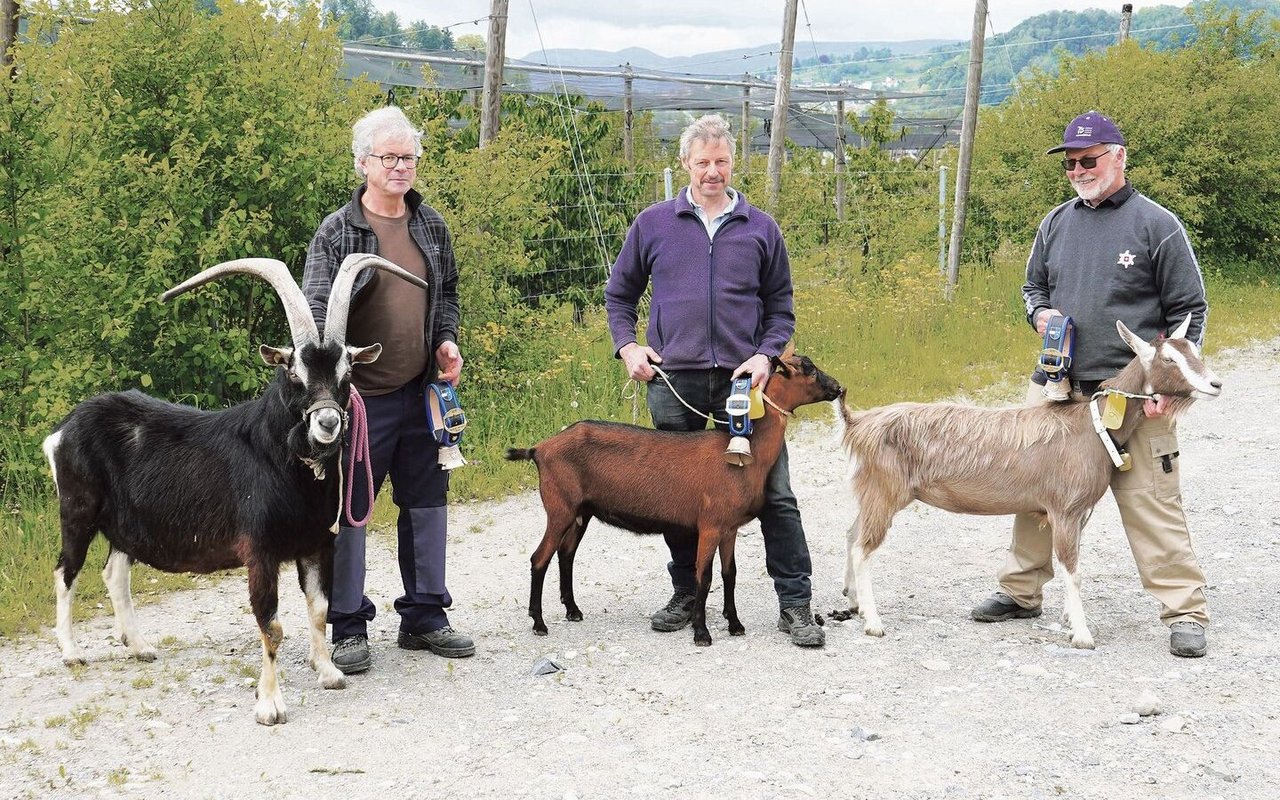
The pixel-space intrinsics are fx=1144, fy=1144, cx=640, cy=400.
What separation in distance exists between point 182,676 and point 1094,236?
15.5 ft

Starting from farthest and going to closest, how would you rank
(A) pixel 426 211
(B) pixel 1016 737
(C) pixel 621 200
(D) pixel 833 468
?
(C) pixel 621 200 → (D) pixel 833 468 → (A) pixel 426 211 → (B) pixel 1016 737

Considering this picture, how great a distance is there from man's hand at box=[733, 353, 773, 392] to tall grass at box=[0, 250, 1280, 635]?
2.23m

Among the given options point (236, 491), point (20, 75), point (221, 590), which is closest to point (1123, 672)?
point (236, 491)

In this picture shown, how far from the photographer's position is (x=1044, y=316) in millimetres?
5617

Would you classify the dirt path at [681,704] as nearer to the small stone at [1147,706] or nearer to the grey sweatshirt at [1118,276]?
the small stone at [1147,706]

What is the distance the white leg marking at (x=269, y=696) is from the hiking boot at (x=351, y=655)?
48 centimetres

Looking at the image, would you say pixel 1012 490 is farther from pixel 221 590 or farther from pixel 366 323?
pixel 221 590

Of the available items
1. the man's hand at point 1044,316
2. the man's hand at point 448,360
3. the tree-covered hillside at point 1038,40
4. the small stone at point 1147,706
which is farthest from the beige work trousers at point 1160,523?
the tree-covered hillside at point 1038,40

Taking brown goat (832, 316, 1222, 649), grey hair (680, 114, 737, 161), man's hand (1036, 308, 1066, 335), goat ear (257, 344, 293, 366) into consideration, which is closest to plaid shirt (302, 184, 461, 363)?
goat ear (257, 344, 293, 366)

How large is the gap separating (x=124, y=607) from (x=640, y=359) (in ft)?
8.90

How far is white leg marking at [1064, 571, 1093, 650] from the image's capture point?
5387mm

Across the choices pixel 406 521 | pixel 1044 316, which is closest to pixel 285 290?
pixel 406 521

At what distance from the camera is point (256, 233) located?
7836 mm

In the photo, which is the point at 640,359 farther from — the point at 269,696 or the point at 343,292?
the point at 269,696
